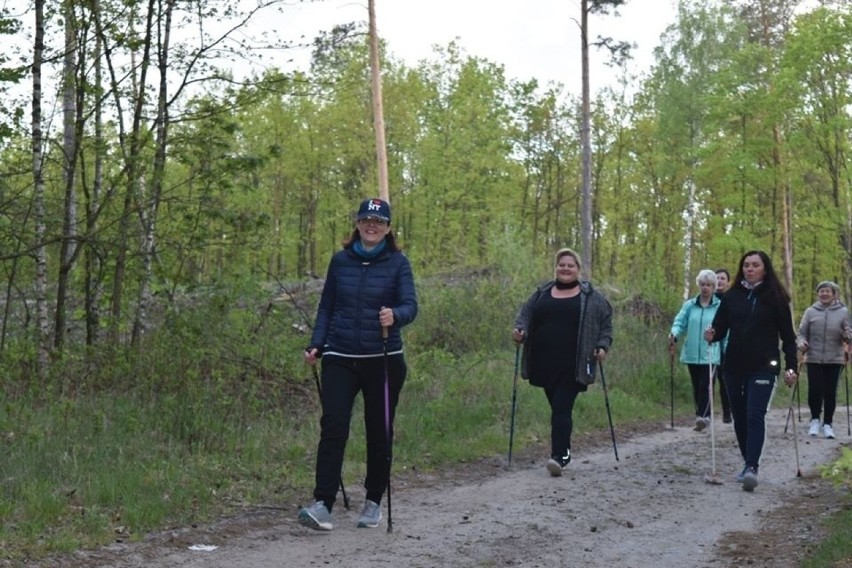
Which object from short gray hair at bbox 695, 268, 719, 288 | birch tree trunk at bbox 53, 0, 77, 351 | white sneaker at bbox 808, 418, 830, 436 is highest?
birch tree trunk at bbox 53, 0, 77, 351

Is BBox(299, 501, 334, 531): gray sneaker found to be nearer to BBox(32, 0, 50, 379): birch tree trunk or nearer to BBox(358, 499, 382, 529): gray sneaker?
BBox(358, 499, 382, 529): gray sneaker

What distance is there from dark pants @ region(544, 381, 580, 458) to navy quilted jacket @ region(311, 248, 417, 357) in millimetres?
3069

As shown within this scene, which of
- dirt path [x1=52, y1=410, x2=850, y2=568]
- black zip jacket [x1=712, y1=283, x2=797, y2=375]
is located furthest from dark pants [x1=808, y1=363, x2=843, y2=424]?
black zip jacket [x1=712, y1=283, x2=797, y2=375]

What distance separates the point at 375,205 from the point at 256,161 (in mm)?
5111

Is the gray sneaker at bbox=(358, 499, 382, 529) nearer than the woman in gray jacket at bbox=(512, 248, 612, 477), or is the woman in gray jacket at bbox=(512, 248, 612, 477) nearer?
the gray sneaker at bbox=(358, 499, 382, 529)

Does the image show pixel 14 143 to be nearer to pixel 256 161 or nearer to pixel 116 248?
pixel 116 248

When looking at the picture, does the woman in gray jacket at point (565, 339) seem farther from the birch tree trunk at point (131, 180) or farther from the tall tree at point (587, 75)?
the tall tree at point (587, 75)

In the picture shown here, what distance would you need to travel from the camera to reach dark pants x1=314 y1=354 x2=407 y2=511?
712 centimetres

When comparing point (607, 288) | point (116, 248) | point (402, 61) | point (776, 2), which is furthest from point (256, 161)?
point (776, 2)

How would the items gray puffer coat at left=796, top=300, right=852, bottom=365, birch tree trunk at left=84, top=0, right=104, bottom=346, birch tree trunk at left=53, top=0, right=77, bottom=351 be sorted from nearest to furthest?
birch tree trunk at left=53, top=0, right=77, bottom=351 < birch tree trunk at left=84, top=0, right=104, bottom=346 < gray puffer coat at left=796, top=300, right=852, bottom=365

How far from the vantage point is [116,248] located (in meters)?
11.2

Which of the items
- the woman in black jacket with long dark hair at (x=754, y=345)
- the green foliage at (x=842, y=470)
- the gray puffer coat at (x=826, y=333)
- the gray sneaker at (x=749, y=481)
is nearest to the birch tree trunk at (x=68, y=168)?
the woman in black jacket with long dark hair at (x=754, y=345)

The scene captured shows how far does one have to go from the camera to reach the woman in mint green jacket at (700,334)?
44.3 ft

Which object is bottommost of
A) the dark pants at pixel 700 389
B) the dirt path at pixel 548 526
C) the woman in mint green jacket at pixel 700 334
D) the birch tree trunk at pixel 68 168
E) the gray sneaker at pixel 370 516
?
the dirt path at pixel 548 526
